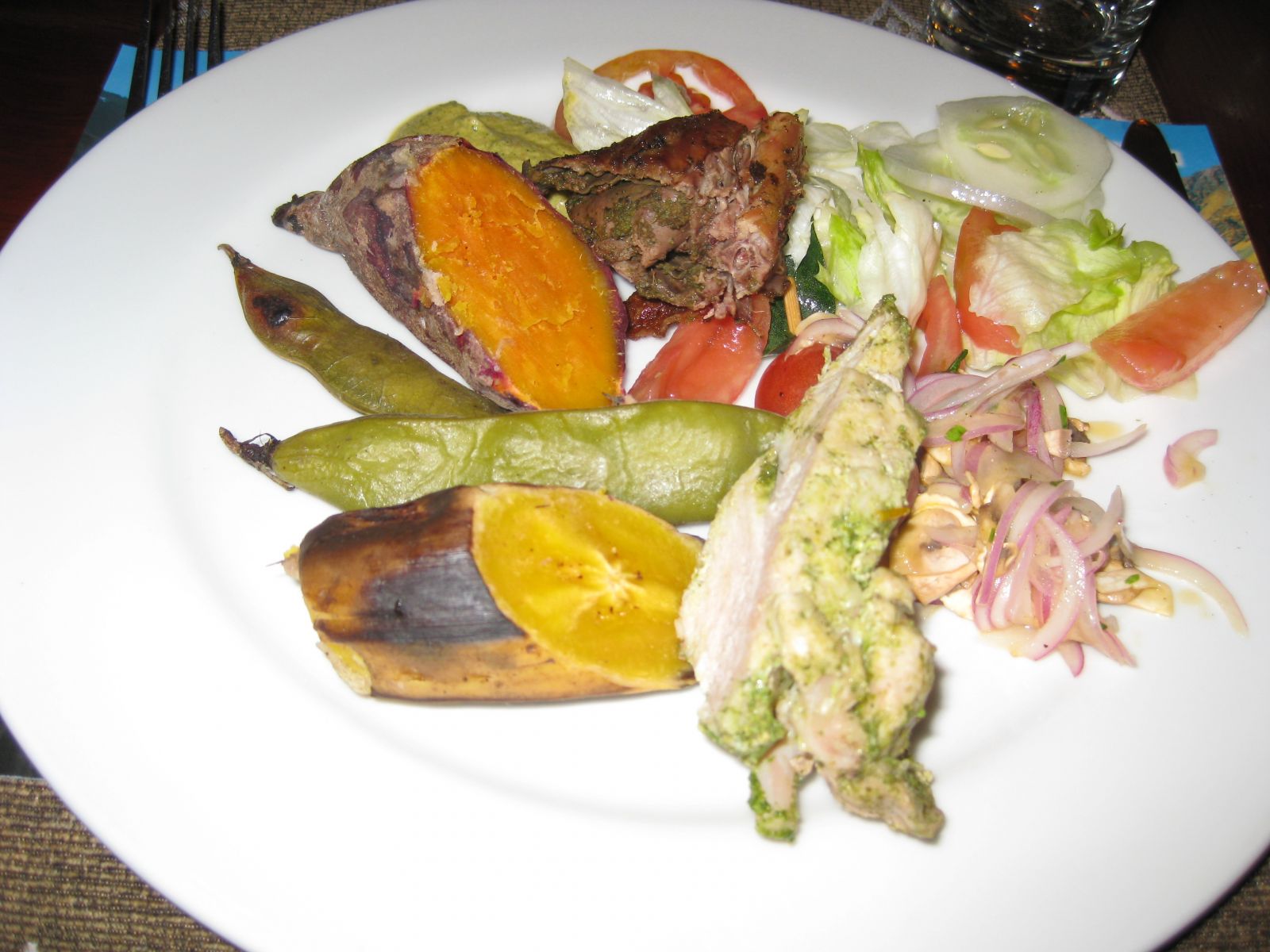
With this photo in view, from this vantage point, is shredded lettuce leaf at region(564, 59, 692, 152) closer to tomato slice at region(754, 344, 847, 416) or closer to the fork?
tomato slice at region(754, 344, 847, 416)

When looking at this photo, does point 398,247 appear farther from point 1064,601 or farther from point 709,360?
point 1064,601

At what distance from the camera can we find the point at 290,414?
2.67 meters

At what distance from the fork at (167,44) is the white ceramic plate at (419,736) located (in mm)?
556

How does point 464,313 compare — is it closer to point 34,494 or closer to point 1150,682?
point 34,494

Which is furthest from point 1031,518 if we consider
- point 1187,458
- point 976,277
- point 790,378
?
point 976,277

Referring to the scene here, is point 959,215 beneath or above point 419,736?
above

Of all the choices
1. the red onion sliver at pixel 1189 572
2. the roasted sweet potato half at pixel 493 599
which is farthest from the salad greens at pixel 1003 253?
the roasted sweet potato half at pixel 493 599

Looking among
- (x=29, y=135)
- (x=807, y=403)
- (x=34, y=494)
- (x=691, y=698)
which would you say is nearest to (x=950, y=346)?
(x=807, y=403)

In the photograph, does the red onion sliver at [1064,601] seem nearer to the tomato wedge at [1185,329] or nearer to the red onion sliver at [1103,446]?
the red onion sliver at [1103,446]

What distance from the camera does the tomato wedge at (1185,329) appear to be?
2.85m

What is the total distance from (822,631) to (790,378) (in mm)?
1217

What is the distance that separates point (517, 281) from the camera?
9.09 feet

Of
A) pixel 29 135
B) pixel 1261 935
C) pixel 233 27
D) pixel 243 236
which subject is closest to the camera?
pixel 1261 935

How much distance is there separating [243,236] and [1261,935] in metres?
3.54
